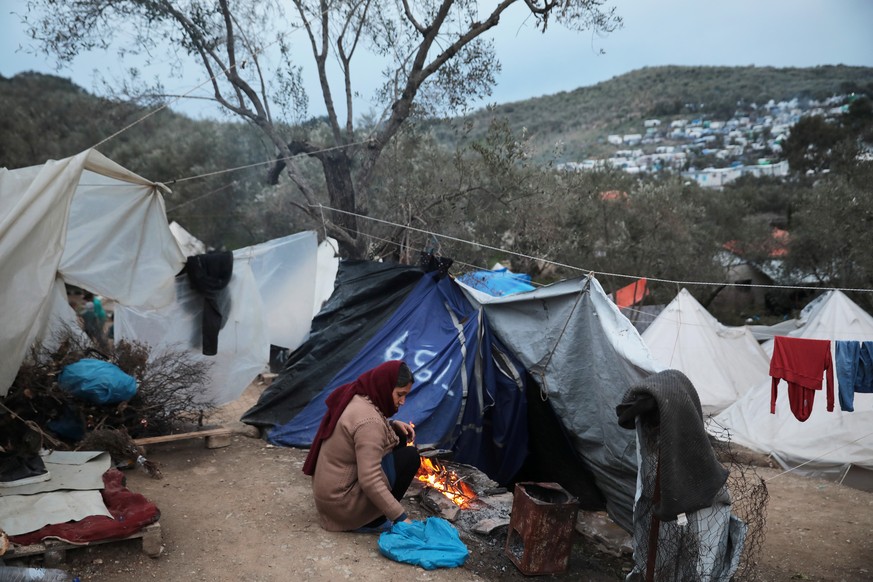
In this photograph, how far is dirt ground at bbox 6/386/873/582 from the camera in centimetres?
346

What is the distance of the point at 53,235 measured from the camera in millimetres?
4027

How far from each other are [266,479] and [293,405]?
116 centimetres

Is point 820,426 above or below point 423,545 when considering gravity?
below

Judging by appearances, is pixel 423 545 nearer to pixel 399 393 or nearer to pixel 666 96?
pixel 399 393

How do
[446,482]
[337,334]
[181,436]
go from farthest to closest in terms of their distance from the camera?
[337,334] → [181,436] → [446,482]

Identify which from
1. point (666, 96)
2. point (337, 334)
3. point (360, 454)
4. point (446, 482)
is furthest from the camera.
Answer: point (666, 96)

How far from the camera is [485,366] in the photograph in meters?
5.54

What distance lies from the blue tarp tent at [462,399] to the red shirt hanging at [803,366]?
222cm

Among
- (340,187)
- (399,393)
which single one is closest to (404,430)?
(399,393)

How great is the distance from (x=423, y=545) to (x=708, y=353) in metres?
7.73

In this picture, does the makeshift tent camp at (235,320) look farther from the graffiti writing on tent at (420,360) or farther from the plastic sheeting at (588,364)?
the plastic sheeting at (588,364)

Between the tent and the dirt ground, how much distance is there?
0.56m

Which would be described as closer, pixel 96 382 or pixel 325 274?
pixel 96 382

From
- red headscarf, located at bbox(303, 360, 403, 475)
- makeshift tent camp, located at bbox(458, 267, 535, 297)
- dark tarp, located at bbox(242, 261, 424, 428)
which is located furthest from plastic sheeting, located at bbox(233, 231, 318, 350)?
red headscarf, located at bbox(303, 360, 403, 475)
